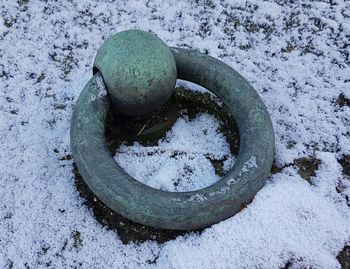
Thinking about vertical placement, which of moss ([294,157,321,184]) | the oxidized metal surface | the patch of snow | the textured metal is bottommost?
the patch of snow

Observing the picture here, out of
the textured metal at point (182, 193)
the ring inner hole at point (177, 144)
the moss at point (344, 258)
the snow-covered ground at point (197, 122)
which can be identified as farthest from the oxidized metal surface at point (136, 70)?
the moss at point (344, 258)

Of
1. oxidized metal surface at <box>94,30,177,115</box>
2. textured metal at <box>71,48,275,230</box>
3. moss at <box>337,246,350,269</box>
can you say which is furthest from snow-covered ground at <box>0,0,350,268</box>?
oxidized metal surface at <box>94,30,177,115</box>

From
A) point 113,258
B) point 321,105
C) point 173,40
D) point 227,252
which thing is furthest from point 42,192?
point 321,105

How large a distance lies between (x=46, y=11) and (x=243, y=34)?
1.46 metres

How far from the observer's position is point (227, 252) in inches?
82.7

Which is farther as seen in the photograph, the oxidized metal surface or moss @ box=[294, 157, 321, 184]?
moss @ box=[294, 157, 321, 184]

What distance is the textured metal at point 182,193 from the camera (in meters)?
2.01

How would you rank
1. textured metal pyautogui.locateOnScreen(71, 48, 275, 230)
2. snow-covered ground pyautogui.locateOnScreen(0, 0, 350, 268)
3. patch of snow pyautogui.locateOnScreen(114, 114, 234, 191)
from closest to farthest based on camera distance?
textured metal pyautogui.locateOnScreen(71, 48, 275, 230), snow-covered ground pyautogui.locateOnScreen(0, 0, 350, 268), patch of snow pyautogui.locateOnScreen(114, 114, 234, 191)

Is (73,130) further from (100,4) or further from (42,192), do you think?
(100,4)

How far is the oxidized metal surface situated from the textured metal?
10 cm

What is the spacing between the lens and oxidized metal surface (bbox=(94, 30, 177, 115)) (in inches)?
84.7

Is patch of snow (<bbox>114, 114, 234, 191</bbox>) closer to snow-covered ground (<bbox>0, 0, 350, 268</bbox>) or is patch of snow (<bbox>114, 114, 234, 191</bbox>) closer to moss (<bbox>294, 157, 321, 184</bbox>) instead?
snow-covered ground (<bbox>0, 0, 350, 268</bbox>)

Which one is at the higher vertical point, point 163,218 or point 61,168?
point 163,218

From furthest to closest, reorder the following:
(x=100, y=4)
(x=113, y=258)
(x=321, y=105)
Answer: (x=100, y=4) < (x=321, y=105) < (x=113, y=258)
